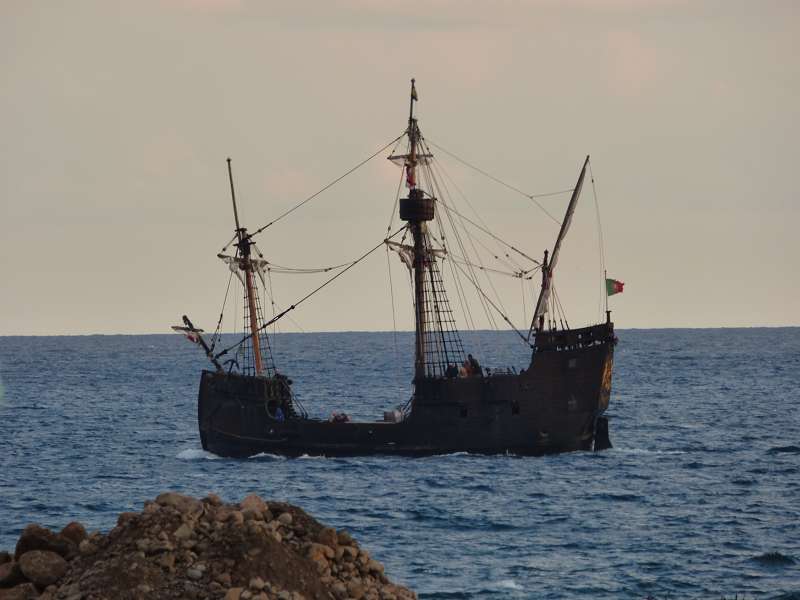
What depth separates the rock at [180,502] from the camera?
22719 mm

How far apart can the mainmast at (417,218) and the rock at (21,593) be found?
35636 millimetres

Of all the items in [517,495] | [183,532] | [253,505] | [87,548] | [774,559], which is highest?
[253,505]

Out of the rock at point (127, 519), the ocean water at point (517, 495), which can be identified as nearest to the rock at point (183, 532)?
the rock at point (127, 519)

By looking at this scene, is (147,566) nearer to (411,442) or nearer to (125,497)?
(125,497)

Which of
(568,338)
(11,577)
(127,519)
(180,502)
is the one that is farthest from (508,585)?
(568,338)

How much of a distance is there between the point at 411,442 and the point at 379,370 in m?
95.6

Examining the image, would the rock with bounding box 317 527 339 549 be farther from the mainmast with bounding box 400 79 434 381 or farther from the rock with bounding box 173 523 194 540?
the mainmast with bounding box 400 79 434 381

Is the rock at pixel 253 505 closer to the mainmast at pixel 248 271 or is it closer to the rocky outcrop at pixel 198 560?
the rocky outcrop at pixel 198 560

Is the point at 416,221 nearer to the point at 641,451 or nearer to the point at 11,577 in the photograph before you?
the point at 641,451

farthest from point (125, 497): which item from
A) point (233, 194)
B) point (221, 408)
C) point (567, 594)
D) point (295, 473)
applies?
point (567, 594)

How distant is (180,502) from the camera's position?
22.8 meters

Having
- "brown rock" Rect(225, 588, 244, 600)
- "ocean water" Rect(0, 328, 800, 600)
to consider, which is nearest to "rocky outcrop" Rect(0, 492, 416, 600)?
"brown rock" Rect(225, 588, 244, 600)

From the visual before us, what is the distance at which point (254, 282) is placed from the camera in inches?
2377

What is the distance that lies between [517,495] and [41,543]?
26113mm
